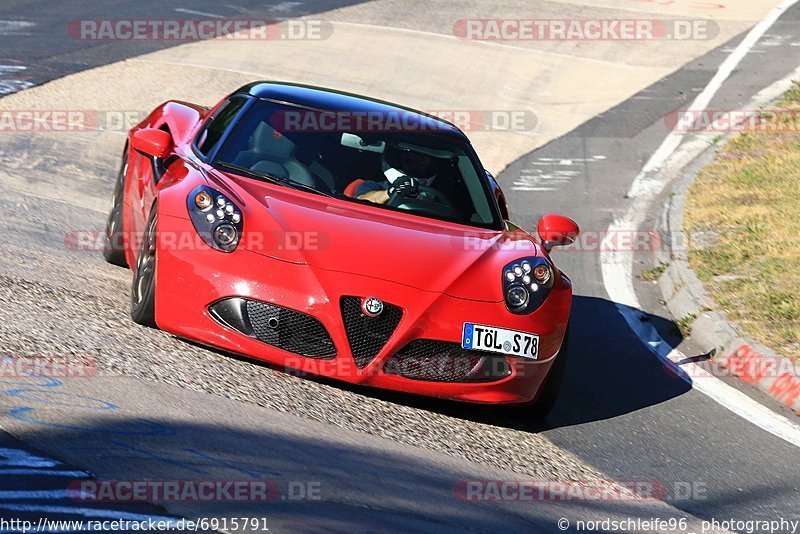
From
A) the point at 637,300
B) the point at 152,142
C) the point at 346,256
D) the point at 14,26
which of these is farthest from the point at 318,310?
the point at 14,26

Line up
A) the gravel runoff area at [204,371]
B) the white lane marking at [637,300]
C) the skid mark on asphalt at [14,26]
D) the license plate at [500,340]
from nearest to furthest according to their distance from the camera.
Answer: the gravel runoff area at [204,371] → the license plate at [500,340] → the white lane marking at [637,300] → the skid mark on asphalt at [14,26]

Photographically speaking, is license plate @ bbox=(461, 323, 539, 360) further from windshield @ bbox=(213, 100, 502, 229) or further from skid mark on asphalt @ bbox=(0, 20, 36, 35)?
skid mark on asphalt @ bbox=(0, 20, 36, 35)

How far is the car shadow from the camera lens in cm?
628

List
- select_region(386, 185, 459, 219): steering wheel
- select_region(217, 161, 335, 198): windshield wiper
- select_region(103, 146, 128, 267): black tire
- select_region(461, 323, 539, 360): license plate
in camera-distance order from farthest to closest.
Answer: select_region(103, 146, 128, 267): black tire < select_region(386, 185, 459, 219): steering wheel < select_region(217, 161, 335, 198): windshield wiper < select_region(461, 323, 539, 360): license plate

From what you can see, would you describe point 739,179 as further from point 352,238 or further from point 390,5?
point 390,5

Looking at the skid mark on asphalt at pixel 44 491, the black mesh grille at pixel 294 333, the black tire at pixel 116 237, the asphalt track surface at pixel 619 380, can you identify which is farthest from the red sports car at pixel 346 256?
the skid mark on asphalt at pixel 44 491

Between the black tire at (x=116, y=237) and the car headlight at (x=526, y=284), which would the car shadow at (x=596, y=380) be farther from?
the black tire at (x=116, y=237)

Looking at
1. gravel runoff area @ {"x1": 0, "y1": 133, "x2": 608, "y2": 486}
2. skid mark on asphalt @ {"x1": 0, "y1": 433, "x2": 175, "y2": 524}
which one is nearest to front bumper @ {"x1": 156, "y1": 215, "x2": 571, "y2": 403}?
gravel runoff area @ {"x1": 0, "y1": 133, "x2": 608, "y2": 486}

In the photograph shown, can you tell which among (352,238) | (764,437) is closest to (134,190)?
(352,238)

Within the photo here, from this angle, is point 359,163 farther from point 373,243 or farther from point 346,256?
point 346,256

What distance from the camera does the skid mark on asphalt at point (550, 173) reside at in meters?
12.3

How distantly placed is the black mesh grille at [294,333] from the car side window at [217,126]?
1.66m

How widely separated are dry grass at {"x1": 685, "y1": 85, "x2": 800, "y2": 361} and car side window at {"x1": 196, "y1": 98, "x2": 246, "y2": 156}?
358cm

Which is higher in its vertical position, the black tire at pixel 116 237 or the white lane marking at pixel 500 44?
the white lane marking at pixel 500 44
